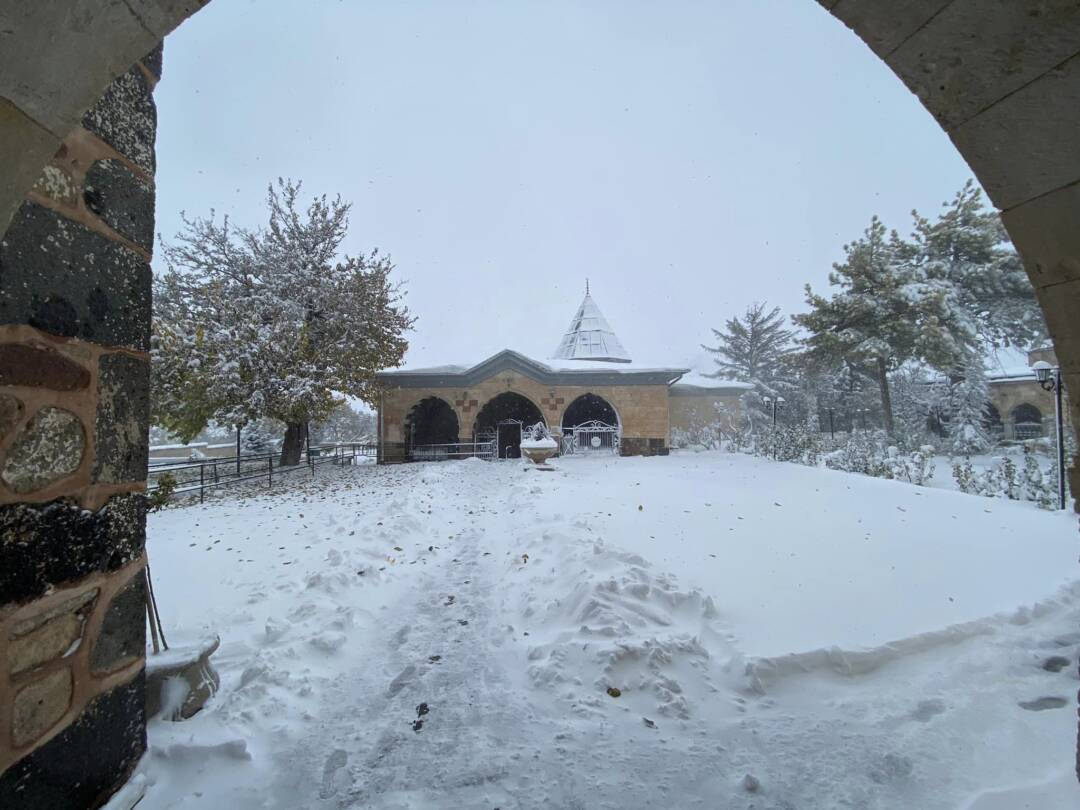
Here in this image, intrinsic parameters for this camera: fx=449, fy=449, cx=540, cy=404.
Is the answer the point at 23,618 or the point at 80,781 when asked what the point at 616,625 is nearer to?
the point at 80,781

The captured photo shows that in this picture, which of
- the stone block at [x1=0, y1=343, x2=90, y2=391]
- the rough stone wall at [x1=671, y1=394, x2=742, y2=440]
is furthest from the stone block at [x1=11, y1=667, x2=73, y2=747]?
the rough stone wall at [x1=671, y1=394, x2=742, y2=440]

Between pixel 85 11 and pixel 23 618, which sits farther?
pixel 23 618

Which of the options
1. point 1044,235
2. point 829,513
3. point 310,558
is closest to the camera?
point 1044,235

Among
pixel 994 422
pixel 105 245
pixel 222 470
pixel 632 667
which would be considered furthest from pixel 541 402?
pixel 994 422

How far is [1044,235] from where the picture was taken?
1200mm

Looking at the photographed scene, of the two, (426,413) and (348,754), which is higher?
(426,413)

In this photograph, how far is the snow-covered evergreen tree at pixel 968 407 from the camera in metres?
16.8

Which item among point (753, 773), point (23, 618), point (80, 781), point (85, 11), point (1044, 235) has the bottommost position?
point (753, 773)

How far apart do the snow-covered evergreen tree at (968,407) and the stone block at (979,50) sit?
21289mm

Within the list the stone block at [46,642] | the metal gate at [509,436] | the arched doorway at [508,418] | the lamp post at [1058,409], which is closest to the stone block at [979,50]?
the stone block at [46,642]

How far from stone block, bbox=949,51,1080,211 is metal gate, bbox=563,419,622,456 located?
17.9 meters

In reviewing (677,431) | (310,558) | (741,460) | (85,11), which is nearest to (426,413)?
(677,431)

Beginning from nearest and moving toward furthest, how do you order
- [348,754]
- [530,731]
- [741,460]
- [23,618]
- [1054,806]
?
1. [23,618]
2. [1054,806]
3. [348,754]
4. [530,731]
5. [741,460]

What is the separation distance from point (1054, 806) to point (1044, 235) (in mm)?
2115
